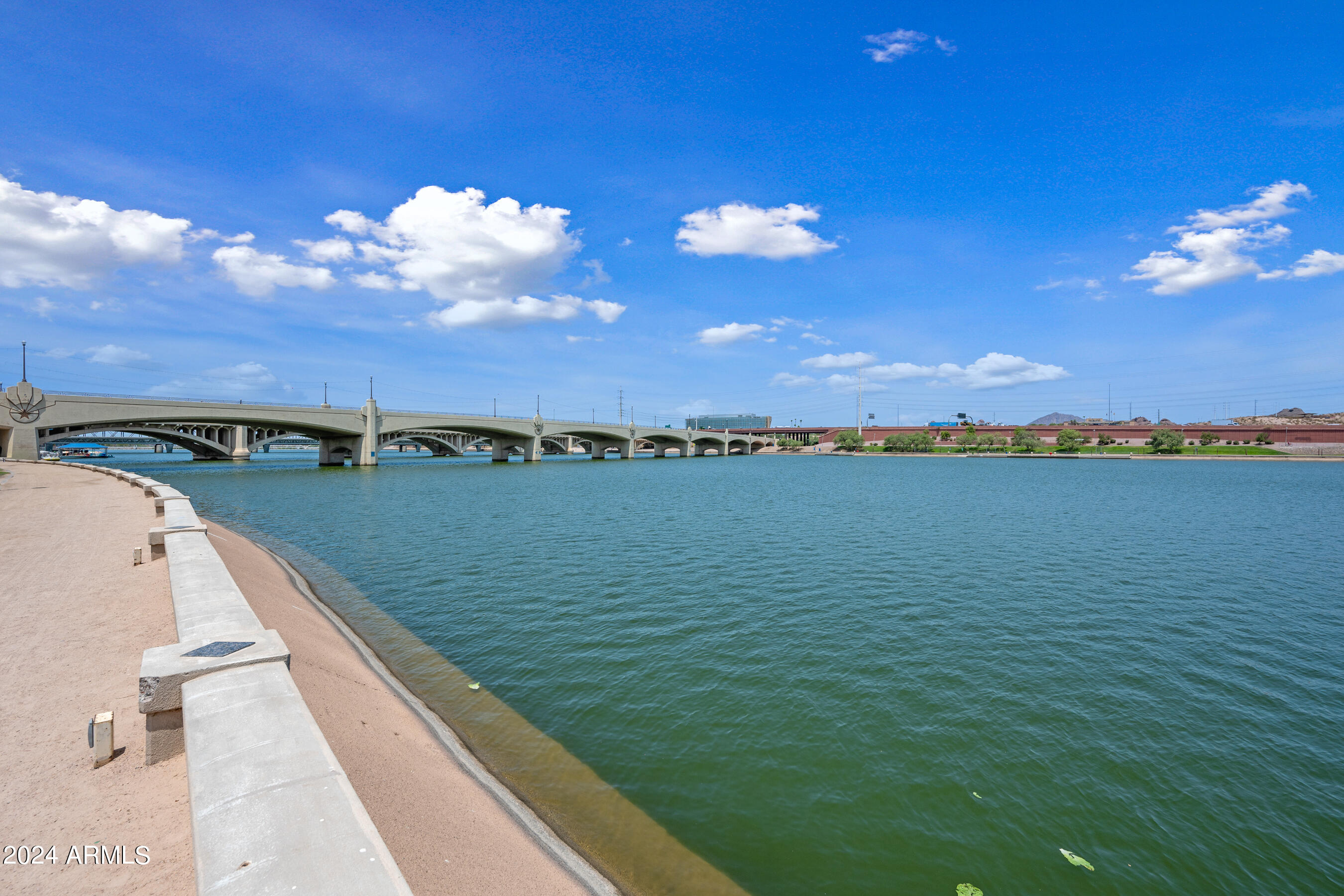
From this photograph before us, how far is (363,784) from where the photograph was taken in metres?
5.55

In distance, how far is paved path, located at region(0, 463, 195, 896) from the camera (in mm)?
4020

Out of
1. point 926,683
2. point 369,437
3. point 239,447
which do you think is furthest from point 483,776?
point 239,447

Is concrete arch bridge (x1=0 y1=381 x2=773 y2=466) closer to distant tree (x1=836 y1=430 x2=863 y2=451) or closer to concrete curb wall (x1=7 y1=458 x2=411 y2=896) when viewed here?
distant tree (x1=836 y1=430 x2=863 y2=451)

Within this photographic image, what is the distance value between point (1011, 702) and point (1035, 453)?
492ft

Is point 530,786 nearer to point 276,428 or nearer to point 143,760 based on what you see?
point 143,760

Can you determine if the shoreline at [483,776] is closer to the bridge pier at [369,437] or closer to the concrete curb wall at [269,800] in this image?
the concrete curb wall at [269,800]

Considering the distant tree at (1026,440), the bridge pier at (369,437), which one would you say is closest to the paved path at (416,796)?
the bridge pier at (369,437)

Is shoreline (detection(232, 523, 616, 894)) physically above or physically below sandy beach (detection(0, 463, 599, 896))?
below

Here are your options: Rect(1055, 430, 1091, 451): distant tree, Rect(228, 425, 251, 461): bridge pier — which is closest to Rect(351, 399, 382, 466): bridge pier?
Rect(228, 425, 251, 461): bridge pier

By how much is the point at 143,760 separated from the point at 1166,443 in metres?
151

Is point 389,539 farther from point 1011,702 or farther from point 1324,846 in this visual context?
point 1324,846

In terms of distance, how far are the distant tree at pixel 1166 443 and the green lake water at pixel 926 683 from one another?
11284cm

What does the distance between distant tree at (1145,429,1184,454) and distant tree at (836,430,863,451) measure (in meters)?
67.5

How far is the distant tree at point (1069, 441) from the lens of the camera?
13075cm
